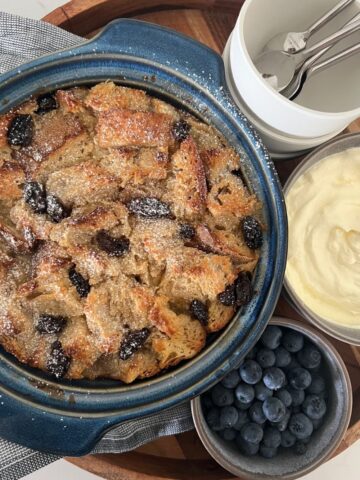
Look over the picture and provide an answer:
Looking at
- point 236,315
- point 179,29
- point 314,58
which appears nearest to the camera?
point 236,315

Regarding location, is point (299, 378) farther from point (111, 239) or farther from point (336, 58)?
point (336, 58)

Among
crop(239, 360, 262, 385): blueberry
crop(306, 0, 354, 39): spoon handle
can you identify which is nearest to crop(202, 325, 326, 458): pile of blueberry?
crop(239, 360, 262, 385): blueberry

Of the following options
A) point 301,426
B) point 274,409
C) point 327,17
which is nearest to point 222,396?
point 274,409

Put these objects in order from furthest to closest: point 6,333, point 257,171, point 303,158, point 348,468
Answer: point 348,468, point 303,158, point 257,171, point 6,333

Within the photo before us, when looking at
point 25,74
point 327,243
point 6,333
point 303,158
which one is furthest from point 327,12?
point 6,333

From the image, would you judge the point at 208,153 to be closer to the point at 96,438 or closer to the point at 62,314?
the point at 62,314

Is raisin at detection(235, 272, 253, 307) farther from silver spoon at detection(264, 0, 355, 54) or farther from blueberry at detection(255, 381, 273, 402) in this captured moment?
silver spoon at detection(264, 0, 355, 54)
